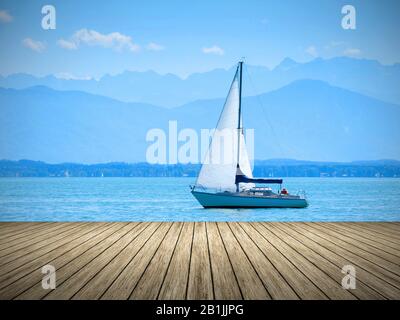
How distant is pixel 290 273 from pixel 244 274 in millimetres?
353

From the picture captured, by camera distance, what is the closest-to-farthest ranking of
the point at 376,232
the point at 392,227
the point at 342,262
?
the point at 342,262, the point at 376,232, the point at 392,227

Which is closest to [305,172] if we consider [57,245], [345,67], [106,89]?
[345,67]

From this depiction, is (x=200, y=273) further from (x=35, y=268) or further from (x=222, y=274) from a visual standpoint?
(x=35, y=268)

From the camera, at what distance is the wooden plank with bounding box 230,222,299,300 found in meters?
3.23

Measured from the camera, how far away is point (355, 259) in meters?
4.61

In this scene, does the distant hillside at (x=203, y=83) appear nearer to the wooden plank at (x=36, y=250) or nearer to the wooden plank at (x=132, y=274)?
the wooden plank at (x=36, y=250)

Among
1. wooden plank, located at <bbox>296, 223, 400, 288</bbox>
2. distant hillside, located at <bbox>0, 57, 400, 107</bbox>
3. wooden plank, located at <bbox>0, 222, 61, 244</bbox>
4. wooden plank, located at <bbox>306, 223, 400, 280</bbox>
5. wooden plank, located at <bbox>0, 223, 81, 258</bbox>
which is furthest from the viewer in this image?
distant hillside, located at <bbox>0, 57, 400, 107</bbox>

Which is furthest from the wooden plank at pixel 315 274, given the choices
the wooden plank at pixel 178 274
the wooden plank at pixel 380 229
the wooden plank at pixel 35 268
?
the wooden plank at pixel 35 268

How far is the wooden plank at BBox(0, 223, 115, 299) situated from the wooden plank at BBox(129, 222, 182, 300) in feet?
2.45

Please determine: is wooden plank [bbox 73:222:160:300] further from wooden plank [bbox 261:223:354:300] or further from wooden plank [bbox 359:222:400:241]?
wooden plank [bbox 359:222:400:241]

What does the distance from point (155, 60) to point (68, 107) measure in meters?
15.2

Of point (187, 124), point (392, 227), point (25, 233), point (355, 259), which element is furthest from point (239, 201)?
point (187, 124)

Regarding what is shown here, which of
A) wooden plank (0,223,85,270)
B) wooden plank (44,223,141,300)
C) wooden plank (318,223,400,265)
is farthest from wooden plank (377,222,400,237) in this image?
wooden plank (0,223,85,270)

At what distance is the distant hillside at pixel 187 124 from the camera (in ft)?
209
